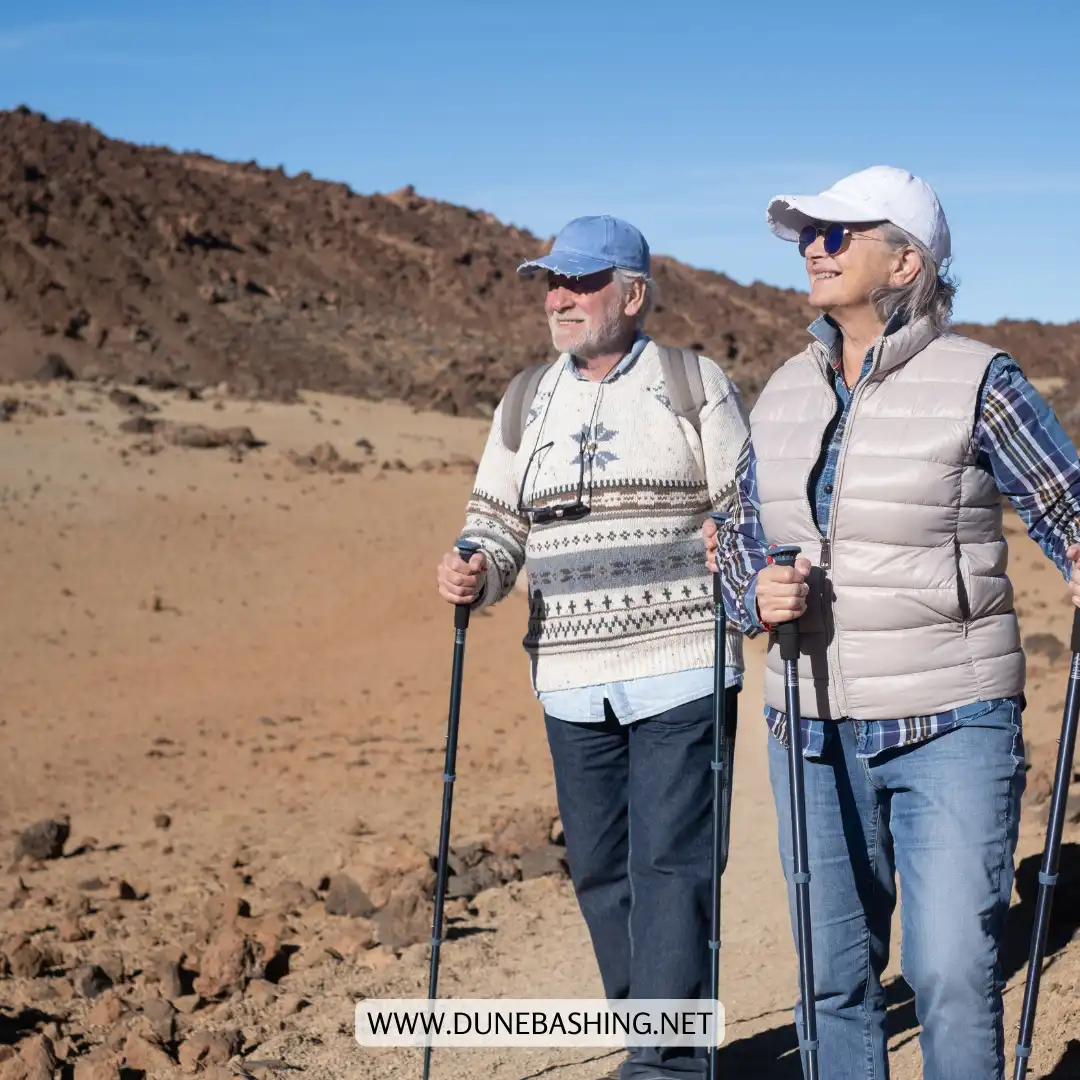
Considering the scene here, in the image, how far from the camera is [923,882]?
2.78 m

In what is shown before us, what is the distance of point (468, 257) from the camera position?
46125mm

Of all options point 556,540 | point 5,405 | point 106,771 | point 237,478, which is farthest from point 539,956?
point 5,405

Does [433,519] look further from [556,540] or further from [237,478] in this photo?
[556,540]

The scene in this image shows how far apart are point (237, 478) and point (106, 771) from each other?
25.5 ft

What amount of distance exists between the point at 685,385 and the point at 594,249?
383mm

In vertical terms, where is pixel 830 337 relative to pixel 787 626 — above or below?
above

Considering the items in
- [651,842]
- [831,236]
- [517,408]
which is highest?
[831,236]

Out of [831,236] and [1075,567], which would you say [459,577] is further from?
[1075,567]

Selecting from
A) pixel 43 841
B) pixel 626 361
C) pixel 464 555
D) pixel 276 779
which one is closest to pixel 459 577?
pixel 464 555

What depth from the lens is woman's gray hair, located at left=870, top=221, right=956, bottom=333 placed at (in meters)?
2.89

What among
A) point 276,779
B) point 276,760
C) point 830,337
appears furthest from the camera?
point 276,760

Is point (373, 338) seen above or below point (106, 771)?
above

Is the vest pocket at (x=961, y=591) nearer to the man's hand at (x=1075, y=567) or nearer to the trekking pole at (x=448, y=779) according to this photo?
the man's hand at (x=1075, y=567)

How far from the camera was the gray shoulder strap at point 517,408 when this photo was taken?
395 centimetres
